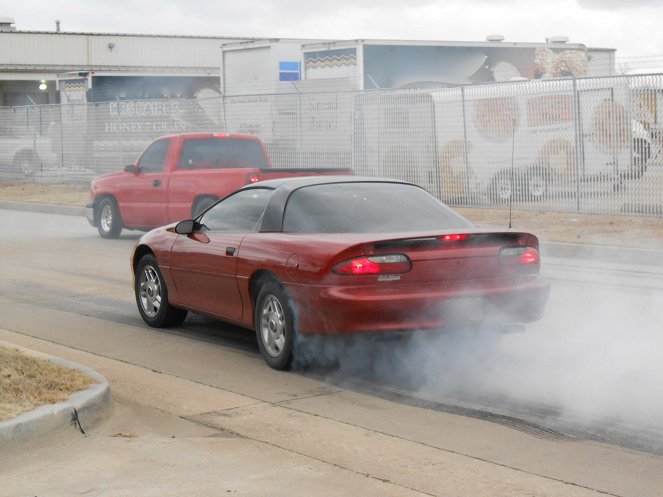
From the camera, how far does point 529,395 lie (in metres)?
7.26

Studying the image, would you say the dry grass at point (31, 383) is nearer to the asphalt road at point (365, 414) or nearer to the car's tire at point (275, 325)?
the asphalt road at point (365, 414)

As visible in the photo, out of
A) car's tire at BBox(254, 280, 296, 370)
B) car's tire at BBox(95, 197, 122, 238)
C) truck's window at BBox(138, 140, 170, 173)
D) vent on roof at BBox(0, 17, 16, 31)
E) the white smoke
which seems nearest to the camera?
the white smoke

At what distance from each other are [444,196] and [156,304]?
41.1ft

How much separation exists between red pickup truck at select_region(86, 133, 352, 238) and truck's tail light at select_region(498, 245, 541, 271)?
27.4 feet

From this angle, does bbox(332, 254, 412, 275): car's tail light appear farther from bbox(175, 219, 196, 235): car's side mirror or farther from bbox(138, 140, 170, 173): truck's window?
bbox(138, 140, 170, 173): truck's window

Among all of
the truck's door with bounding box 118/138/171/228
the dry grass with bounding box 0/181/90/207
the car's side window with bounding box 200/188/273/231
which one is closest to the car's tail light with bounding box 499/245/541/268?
the car's side window with bounding box 200/188/273/231

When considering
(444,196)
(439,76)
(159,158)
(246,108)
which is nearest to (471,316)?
(159,158)

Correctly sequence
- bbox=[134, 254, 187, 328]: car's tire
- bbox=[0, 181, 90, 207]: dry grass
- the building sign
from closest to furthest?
bbox=[134, 254, 187, 328]: car's tire → bbox=[0, 181, 90, 207]: dry grass → the building sign

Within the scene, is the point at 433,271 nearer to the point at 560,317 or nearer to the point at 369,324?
the point at 369,324

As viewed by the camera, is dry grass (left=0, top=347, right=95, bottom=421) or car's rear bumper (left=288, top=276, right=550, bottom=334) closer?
dry grass (left=0, top=347, right=95, bottom=421)

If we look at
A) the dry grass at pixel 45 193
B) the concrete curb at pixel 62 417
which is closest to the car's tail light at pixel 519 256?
the concrete curb at pixel 62 417

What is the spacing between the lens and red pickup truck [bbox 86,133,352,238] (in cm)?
1698

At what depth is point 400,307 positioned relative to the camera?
7.48 metres

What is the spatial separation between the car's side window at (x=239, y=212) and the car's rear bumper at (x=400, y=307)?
3.67 ft
